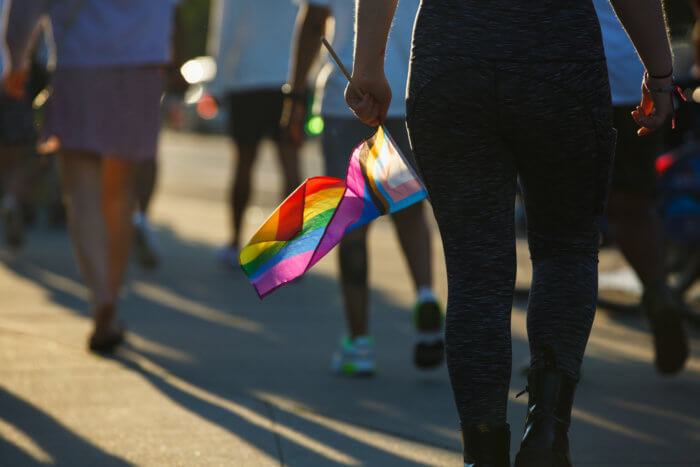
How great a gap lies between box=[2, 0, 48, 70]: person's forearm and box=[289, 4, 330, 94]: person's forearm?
43.0 inches

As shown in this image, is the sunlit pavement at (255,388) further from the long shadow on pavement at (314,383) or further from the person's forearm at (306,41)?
the person's forearm at (306,41)

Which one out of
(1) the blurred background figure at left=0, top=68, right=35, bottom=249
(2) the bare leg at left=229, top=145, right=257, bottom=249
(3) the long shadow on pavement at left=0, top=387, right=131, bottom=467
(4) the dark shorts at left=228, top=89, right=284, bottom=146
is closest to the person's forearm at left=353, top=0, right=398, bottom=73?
(3) the long shadow on pavement at left=0, top=387, right=131, bottom=467

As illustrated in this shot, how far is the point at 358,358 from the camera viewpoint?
423 cm

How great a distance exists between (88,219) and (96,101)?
1.69 ft

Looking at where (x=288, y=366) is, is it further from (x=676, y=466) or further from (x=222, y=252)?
(x=222, y=252)

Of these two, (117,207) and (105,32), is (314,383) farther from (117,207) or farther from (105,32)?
(105,32)

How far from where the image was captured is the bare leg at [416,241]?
4246 mm

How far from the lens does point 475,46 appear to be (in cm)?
232

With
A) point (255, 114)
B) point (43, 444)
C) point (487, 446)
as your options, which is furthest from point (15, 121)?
point (487, 446)

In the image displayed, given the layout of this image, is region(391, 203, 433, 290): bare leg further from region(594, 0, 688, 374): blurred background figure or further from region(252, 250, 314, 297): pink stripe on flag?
region(252, 250, 314, 297): pink stripe on flag

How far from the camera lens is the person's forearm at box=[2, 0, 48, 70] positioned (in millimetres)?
4438

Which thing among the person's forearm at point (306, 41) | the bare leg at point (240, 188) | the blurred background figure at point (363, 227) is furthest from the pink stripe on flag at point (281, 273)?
the bare leg at point (240, 188)

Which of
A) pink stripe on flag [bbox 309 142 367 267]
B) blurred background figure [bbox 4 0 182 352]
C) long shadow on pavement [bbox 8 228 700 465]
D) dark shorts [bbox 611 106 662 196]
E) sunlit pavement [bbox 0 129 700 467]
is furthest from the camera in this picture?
blurred background figure [bbox 4 0 182 352]

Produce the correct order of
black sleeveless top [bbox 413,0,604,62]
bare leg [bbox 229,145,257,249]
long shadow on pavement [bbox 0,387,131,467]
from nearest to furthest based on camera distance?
black sleeveless top [bbox 413,0,604,62]
long shadow on pavement [bbox 0,387,131,467]
bare leg [bbox 229,145,257,249]
